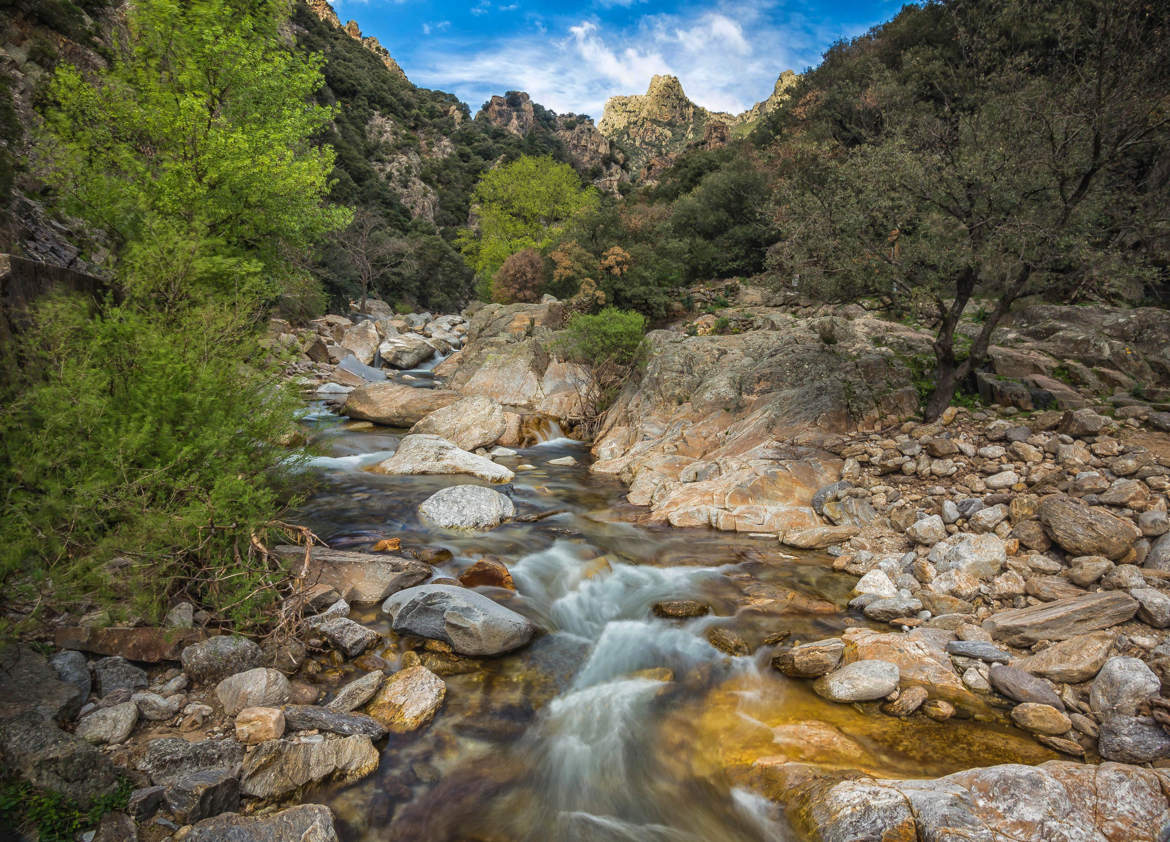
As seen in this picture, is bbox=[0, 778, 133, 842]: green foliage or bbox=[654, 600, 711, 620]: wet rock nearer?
bbox=[0, 778, 133, 842]: green foliage

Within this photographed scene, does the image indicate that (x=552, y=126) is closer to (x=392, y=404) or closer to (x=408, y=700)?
(x=392, y=404)

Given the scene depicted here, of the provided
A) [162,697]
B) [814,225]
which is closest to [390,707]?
[162,697]

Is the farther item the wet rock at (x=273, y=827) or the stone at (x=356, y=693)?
the stone at (x=356, y=693)

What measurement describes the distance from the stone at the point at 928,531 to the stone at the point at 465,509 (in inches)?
299

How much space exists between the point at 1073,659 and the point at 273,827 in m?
7.78

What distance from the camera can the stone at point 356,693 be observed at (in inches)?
197

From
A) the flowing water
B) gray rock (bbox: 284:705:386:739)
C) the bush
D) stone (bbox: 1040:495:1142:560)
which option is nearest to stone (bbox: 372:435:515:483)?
the flowing water

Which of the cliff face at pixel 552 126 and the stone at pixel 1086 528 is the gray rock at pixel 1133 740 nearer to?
the stone at pixel 1086 528

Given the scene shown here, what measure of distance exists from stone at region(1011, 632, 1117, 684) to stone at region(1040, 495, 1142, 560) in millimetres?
1741

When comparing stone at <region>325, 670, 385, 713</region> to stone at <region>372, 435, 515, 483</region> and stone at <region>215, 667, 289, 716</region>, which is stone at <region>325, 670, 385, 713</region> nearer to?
stone at <region>215, 667, 289, 716</region>

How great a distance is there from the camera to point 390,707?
A: 516 cm

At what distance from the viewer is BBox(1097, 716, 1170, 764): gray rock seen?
14.4ft

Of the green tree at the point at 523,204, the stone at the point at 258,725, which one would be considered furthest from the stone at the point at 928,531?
the green tree at the point at 523,204

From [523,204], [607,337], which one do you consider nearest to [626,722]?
[607,337]
